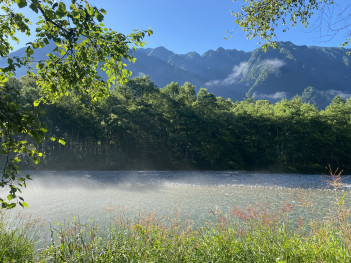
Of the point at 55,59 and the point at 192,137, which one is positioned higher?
the point at 192,137

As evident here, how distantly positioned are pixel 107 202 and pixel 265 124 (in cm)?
3581

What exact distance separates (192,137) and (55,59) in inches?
1590

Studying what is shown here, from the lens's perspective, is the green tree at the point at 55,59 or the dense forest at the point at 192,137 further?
the dense forest at the point at 192,137

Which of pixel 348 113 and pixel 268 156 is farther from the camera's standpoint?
pixel 348 113

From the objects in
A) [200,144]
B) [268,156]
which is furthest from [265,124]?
[200,144]

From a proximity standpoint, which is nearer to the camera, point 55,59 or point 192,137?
point 55,59

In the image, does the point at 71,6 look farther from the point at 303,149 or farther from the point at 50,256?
the point at 303,149

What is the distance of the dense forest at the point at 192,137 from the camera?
4059 centimetres

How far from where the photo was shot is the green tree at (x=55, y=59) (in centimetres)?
265

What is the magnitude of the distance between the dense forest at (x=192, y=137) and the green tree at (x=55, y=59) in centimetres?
3597

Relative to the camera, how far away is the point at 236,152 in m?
43.5

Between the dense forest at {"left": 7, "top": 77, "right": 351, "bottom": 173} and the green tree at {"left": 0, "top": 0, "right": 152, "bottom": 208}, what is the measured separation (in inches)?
1416

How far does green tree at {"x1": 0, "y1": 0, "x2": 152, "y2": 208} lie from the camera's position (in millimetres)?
2648

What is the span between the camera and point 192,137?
4378 cm
